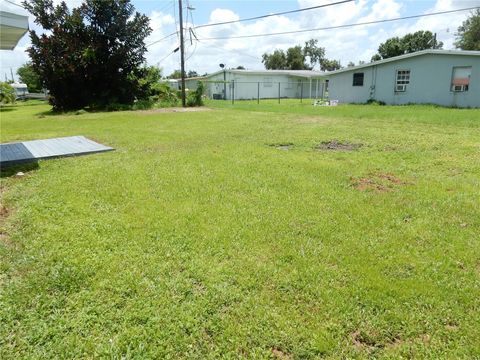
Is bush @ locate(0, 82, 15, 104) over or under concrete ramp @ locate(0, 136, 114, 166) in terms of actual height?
over

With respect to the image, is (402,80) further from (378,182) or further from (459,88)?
(378,182)

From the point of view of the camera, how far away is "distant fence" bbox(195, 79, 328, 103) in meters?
33.6

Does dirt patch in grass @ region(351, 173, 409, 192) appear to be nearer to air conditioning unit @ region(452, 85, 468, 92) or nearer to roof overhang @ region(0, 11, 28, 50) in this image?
roof overhang @ region(0, 11, 28, 50)

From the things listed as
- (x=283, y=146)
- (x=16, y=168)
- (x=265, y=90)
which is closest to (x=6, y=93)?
(x=265, y=90)

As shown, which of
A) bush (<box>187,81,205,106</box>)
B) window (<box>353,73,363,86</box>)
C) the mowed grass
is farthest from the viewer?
bush (<box>187,81,205,106</box>)

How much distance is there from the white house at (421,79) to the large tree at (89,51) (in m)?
14.3

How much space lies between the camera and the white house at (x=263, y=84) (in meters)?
33.4

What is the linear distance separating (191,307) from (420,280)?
1.79m

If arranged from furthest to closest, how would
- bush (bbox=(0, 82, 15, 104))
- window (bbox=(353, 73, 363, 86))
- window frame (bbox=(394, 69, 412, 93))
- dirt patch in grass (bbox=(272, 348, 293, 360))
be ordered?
bush (bbox=(0, 82, 15, 104)) → window (bbox=(353, 73, 363, 86)) → window frame (bbox=(394, 69, 412, 93)) → dirt patch in grass (bbox=(272, 348, 293, 360))

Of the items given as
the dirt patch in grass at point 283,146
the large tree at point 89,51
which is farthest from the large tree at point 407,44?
the dirt patch in grass at point 283,146

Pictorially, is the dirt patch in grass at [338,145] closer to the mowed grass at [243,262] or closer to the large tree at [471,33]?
the mowed grass at [243,262]

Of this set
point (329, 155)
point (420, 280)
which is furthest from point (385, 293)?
point (329, 155)

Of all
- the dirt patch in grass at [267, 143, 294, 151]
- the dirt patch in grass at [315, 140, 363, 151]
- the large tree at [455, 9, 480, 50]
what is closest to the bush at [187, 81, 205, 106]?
the dirt patch in grass at [267, 143, 294, 151]

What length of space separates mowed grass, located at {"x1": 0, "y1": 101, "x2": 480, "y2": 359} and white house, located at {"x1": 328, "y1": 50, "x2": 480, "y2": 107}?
46.3 ft
